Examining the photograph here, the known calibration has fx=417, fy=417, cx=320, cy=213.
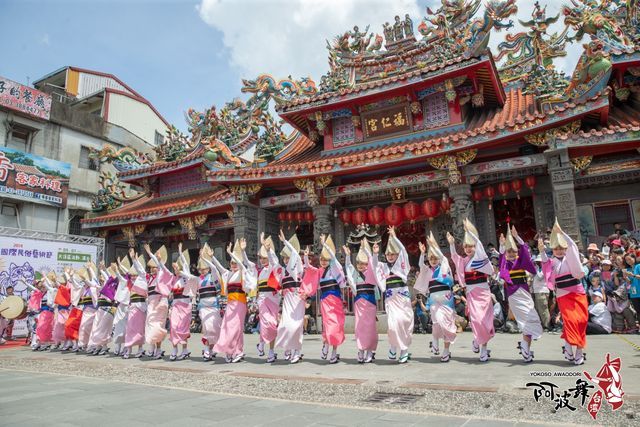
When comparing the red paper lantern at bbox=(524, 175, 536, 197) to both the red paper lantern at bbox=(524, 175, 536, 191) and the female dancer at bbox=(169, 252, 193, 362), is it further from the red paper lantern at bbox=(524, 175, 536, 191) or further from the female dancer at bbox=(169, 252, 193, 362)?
the female dancer at bbox=(169, 252, 193, 362)

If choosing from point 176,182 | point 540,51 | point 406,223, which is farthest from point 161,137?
point 540,51

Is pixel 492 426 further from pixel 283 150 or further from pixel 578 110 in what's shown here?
pixel 283 150

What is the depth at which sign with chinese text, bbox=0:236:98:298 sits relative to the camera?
12828 millimetres

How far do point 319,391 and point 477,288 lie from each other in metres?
2.88

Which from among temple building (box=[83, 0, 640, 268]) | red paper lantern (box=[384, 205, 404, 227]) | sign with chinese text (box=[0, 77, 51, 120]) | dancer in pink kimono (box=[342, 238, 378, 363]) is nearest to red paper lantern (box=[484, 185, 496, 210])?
temple building (box=[83, 0, 640, 268])

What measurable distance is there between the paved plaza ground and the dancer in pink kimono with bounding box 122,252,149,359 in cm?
101

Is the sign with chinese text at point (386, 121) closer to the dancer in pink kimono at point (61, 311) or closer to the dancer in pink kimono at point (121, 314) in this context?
the dancer in pink kimono at point (121, 314)

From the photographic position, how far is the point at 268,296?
724 centimetres

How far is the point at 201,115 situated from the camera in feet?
56.3

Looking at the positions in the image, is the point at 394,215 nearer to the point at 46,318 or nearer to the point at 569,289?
the point at 569,289

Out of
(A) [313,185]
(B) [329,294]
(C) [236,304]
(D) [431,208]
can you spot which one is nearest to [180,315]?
(C) [236,304]

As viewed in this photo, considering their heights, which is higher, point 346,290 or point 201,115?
point 201,115

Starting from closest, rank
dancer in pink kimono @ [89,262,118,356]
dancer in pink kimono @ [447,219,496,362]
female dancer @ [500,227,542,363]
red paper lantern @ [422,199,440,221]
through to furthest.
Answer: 1. female dancer @ [500,227,542,363]
2. dancer in pink kimono @ [447,219,496,362]
3. dancer in pink kimono @ [89,262,118,356]
4. red paper lantern @ [422,199,440,221]

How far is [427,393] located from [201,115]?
50.7 ft
